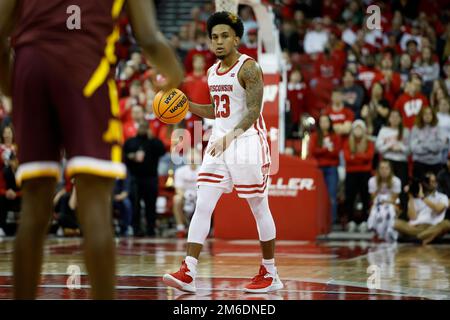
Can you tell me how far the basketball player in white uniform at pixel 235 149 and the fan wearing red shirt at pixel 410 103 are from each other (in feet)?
28.2

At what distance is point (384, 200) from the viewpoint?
46.3 feet

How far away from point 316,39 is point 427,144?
6053 mm

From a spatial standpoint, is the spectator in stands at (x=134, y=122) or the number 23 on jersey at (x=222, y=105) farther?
the spectator in stands at (x=134, y=122)

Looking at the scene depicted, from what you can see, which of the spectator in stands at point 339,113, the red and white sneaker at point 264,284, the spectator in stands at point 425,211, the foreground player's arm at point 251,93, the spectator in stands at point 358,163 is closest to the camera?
the red and white sneaker at point 264,284

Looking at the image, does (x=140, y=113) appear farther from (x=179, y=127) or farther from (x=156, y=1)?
(x=156, y=1)

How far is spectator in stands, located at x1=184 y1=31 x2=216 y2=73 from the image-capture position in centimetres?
1866

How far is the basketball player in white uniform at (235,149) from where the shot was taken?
726 centimetres

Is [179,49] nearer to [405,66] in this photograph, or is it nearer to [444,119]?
[405,66]

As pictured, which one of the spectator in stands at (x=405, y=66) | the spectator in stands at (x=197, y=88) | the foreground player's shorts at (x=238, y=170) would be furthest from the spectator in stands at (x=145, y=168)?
the foreground player's shorts at (x=238, y=170)

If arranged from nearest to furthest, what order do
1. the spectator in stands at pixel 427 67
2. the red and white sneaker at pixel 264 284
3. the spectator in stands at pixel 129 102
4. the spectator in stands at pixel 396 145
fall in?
the red and white sneaker at pixel 264 284, the spectator in stands at pixel 396 145, the spectator in stands at pixel 129 102, the spectator in stands at pixel 427 67

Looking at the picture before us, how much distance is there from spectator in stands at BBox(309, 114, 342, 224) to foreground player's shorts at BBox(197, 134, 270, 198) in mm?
7896

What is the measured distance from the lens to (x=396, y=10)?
68.3 ft

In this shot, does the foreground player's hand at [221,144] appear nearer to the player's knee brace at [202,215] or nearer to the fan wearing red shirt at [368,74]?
the player's knee brace at [202,215]
